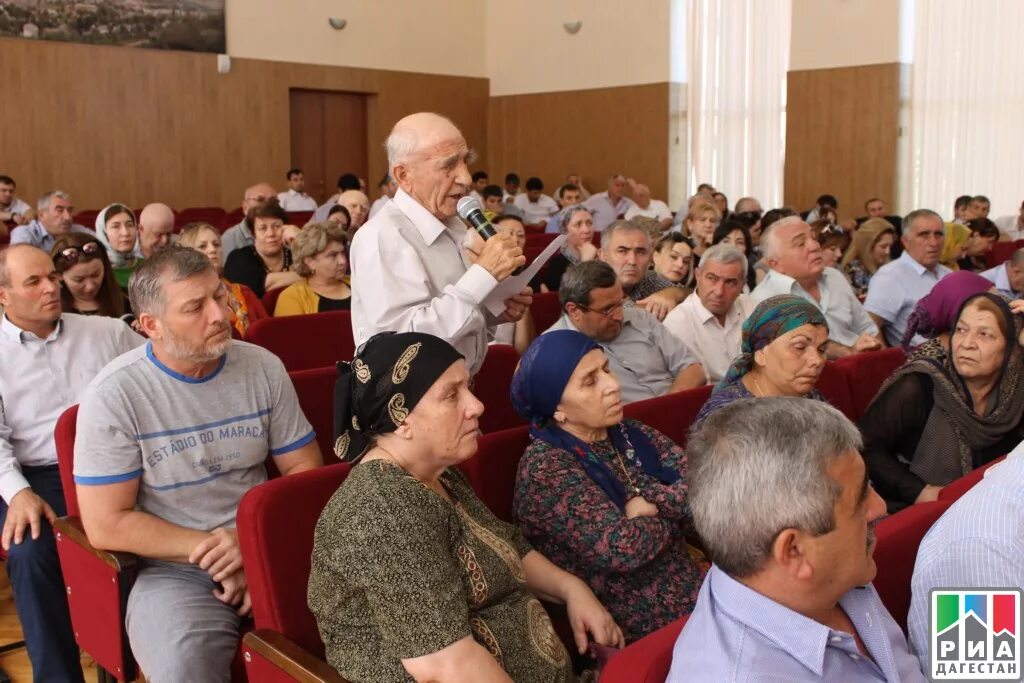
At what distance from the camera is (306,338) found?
4141 millimetres

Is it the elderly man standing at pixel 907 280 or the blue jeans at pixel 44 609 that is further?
the elderly man standing at pixel 907 280

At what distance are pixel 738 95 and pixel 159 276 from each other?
12358 millimetres

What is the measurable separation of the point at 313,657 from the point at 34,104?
12084 millimetres

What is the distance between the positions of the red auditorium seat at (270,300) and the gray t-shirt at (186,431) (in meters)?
2.55

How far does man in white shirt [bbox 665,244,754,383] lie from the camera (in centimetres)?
441

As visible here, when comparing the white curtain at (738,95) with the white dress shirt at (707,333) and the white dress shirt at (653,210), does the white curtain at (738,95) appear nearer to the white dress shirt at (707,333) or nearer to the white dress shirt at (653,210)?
the white dress shirt at (653,210)

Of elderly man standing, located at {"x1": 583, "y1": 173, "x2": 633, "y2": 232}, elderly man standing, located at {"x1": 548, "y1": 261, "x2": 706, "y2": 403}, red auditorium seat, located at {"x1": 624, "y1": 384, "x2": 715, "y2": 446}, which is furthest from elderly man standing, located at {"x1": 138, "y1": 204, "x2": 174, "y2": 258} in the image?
elderly man standing, located at {"x1": 583, "y1": 173, "x2": 633, "y2": 232}

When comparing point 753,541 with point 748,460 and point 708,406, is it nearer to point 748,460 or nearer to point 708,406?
point 748,460

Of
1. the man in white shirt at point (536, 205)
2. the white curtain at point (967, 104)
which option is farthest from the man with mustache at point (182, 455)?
the man in white shirt at point (536, 205)

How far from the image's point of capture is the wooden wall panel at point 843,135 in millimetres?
12430

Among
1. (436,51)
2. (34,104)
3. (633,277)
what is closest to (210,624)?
(633,277)

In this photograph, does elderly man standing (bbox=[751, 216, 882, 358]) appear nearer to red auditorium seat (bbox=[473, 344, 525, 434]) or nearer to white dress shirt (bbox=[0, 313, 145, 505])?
red auditorium seat (bbox=[473, 344, 525, 434])

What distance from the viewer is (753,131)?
1378 cm

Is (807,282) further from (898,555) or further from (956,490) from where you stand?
(898,555)
